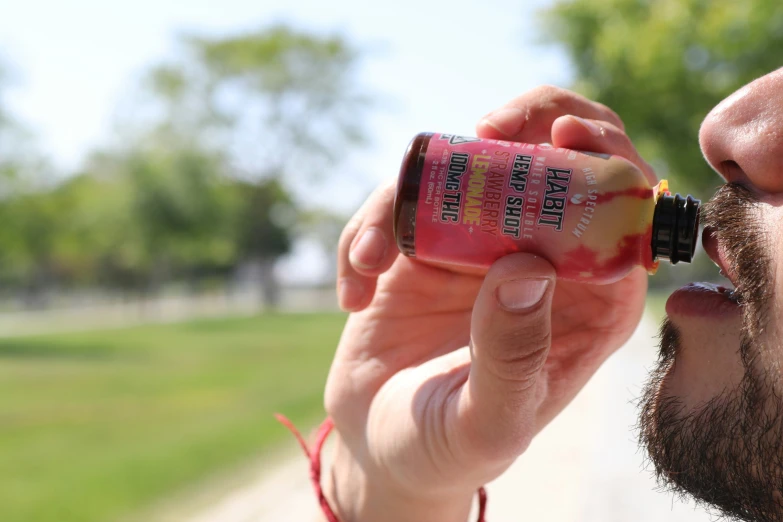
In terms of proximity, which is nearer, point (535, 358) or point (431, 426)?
point (535, 358)

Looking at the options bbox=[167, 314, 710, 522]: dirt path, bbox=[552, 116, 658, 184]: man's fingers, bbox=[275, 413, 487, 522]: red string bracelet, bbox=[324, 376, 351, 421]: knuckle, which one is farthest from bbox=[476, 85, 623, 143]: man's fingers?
bbox=[167, 314, 710, 522]: dirt path

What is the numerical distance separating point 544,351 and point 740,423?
0.84 ft

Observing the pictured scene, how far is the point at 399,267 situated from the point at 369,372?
0.21 meters

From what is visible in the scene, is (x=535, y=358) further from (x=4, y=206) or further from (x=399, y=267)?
(x=4, y=206)

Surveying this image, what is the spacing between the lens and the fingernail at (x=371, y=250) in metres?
1.22

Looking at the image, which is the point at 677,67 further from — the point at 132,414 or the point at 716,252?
the point at 716,252

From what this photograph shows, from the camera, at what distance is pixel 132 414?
6.47m

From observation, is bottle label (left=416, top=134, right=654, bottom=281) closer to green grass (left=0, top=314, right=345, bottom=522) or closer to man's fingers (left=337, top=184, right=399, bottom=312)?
man's fingers (left=337, top=184, right=399, bottom=312)

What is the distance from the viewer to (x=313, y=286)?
3186cm

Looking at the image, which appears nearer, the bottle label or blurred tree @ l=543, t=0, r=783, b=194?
the bottle label

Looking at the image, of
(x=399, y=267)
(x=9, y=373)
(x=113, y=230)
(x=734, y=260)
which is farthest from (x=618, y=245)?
(x=113, y=230)

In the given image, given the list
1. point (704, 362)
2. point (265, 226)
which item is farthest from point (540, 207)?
point (265, 226)

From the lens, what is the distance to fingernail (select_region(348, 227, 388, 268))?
122cm

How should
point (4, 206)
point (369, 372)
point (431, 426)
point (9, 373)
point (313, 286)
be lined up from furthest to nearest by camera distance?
point (313, 286) → point (4, 206) → point (9, 373) → point (369, 372) → point (431, 426)
